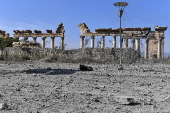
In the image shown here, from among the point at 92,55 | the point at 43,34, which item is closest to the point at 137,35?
the point at 92,55

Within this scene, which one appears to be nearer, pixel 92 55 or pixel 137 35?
pixel 92 55

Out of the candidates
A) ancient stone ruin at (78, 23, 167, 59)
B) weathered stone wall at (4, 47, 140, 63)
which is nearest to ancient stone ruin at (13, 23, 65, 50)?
ancient stone ruin at (78, 23, 167, 59)

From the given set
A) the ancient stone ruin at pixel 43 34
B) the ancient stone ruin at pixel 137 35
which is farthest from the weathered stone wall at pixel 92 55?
the ancient stone ruin at pixel 43 34

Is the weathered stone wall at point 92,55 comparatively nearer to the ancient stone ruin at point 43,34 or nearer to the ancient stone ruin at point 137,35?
the ancient stone ruin at point 137,35

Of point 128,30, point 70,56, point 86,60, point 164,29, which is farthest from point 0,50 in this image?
point 164,29

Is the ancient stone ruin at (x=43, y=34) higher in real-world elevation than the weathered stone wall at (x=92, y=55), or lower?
higher

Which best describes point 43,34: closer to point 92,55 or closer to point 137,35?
point 137,35

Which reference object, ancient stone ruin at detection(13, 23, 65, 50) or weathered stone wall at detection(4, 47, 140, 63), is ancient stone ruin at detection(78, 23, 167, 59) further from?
weathered stone wall at detection(4, 47, 140, 63)

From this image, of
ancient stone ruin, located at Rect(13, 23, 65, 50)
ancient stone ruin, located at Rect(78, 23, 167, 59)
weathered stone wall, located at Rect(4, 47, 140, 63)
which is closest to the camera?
weathered stone wall, located at Rect(4, 47, 140, 63)

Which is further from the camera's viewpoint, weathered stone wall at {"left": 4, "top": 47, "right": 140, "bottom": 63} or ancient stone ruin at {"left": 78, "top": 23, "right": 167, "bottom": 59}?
ancient stone ruin at {"left": 78, "top": 23, "right": 167, "bottom": 59}

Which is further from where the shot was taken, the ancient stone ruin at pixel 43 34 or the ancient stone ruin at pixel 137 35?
the ancient stone ruin at pixel 43 34

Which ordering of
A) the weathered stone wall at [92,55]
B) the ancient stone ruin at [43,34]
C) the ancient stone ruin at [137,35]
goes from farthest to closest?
the ancient stone ruin at [43,34]
the ancient stone ruin at [137,35]
the weathered stone wall at [92,55]

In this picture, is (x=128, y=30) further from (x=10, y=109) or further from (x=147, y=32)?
(x=10, y=109)

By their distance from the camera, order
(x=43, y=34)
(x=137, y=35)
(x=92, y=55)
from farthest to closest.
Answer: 1. (x=43, y=34)
2. (x=137, y=35)
3. (x=92, y=55)
